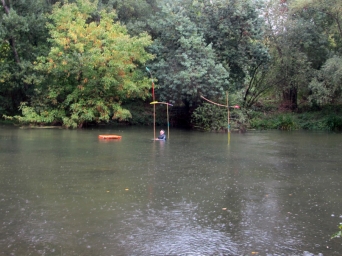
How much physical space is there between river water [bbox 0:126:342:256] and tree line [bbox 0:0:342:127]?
11.6 m

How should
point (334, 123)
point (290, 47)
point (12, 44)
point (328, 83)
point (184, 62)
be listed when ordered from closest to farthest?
point (184, 62) < point (328, 83) < point (334, 123) < point (12, 44) < point (290, 47)

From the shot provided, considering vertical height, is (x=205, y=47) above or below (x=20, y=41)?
below

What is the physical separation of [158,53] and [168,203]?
824 inches

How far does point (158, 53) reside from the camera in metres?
28.9

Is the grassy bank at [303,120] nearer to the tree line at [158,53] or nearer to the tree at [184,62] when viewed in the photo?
the tree line at [158,53]

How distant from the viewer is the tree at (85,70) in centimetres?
2730

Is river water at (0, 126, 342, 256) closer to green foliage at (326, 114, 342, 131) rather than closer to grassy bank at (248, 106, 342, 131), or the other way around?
grassy bank at (248, 106, 342, 131)

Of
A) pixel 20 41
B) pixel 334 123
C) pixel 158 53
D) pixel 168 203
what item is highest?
pixel 20 41

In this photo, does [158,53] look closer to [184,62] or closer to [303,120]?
[184,62]

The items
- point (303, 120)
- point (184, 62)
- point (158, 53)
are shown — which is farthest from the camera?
point (303, 120)

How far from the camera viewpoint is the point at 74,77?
28.7m

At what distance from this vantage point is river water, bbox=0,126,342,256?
6684 millimetres

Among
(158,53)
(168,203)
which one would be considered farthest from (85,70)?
(168,203)

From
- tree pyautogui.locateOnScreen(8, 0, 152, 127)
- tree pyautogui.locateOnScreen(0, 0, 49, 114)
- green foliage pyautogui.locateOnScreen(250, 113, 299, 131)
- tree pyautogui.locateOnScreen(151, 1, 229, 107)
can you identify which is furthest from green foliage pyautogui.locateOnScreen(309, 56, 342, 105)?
tree pyautogui.locateOnScreen(0, 0, 49, 114)
